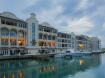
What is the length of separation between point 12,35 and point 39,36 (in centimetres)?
1490

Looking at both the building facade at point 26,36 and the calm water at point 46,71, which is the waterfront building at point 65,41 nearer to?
the building facade at point 26,36

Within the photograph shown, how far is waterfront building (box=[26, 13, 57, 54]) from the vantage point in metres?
72.9

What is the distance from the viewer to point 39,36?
78.0 meters

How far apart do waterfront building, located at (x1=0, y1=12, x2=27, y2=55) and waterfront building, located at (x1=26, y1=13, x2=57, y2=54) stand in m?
2.51

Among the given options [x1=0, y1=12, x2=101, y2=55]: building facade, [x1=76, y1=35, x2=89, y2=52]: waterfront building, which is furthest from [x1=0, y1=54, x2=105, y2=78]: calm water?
[x1=76, y1=35, x2=89, y2=52]: waterfront building

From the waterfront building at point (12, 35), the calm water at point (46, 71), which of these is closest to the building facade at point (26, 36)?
the waterfront building at point (12, 35)

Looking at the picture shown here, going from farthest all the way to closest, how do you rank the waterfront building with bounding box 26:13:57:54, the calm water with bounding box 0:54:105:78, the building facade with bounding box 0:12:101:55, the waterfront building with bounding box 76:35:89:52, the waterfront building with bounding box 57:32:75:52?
1. the waterfront building with bounding box 76:35:89:52
2. the waterfront building with bounding box 57:32:75:52
3. the waterfront building with bounding box 26:13:57:54
4. the building facade with bounding box 0:12:101:55
5. the calm water with bounding box 0:54:105:78

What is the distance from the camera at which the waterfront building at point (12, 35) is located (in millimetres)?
61625

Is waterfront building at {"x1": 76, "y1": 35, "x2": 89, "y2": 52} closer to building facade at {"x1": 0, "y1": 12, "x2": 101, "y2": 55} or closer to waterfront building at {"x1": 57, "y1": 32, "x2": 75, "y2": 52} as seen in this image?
waterfront building at {"x1": 57, "y1": 32, "x2": 75, "y2": 52}

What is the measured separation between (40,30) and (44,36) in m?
3.46

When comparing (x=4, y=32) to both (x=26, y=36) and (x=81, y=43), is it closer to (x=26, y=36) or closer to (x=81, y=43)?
(x=26, y=36)

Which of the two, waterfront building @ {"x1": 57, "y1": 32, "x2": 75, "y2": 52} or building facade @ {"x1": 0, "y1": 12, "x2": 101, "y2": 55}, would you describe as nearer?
building facade @ {"x1": 0, "y1": 12, "x2": 101, "y2": 55}

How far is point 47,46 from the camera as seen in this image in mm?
81938

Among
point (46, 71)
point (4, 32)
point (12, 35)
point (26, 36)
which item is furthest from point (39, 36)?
point (46, 71)
